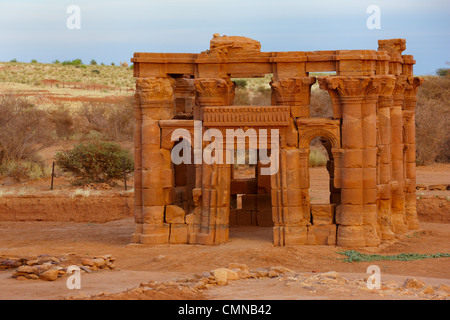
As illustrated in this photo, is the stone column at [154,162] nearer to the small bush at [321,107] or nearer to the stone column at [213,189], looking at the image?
the stone column at [213,189]

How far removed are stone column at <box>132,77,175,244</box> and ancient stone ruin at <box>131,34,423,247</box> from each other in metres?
0.02

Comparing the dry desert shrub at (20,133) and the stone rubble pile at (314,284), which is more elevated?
the dry desert shrub at (20,133)

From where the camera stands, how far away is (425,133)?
1231 inches

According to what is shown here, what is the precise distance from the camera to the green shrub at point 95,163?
23938 millimetres

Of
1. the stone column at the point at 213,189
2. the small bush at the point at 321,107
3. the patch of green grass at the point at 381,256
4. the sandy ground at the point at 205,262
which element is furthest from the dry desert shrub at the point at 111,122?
the patch of green grass at the point at 381,256

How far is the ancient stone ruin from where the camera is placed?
597 inches

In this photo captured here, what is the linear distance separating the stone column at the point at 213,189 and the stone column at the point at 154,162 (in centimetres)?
75

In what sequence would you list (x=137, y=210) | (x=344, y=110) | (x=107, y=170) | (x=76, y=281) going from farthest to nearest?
(x=107, y=170)
(x=137, y=210)
(x=344, y=110)
(x=76, y=281)

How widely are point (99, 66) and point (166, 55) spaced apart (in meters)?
54.7

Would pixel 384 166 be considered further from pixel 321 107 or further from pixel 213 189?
pixel 321 107

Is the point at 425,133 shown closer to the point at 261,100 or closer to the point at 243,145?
the point at 261,100

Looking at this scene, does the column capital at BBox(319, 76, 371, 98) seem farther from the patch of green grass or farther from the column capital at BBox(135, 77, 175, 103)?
the column capital at BBox(135, 77, 175, 103)

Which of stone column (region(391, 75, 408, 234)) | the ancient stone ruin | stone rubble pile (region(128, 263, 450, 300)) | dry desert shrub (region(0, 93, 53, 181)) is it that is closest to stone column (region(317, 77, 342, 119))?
the ancient stone ruin
